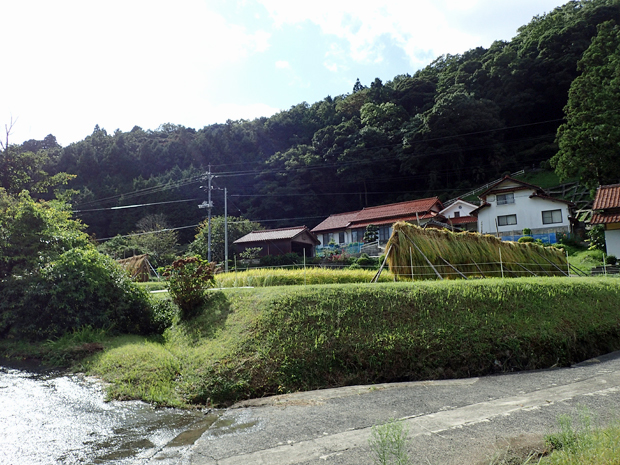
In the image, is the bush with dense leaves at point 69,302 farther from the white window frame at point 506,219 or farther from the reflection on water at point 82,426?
the white window frame at point 506,219

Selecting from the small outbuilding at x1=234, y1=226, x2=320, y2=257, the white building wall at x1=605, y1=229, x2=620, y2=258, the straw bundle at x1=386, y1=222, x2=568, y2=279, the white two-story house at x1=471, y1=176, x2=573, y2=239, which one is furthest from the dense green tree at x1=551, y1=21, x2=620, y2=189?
the small outbuilding at x1=234, y1=226, x2=320, y2=257

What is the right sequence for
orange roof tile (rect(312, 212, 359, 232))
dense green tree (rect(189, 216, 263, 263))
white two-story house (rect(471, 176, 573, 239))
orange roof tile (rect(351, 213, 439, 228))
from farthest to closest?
1. orange roof tile (rect(312, 212, 359, 232))
2. orange roof tile (rect(351, 213, 439, 228))
3. dense green tree (rect(189, 216, 263, 263))
4. white two-story house (rect(471, 176, 573, 239))

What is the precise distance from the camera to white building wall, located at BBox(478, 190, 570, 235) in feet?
108

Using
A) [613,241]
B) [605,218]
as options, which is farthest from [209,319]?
[613,241]

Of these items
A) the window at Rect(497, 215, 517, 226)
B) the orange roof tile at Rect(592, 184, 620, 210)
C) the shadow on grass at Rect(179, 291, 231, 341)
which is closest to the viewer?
the shadow on grass at Rect(179, 291, 231, 341)

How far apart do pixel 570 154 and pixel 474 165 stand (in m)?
19.4

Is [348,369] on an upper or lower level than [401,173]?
lower

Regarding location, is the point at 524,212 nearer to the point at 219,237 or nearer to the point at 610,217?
the point at 610,217

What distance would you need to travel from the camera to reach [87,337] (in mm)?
10492

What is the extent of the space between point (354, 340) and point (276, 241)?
2928cm

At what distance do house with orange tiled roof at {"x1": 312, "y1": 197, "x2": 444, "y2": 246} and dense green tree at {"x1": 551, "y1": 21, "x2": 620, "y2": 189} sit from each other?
1098 cm

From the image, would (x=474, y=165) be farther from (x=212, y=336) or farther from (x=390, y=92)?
(x=212, y=336)

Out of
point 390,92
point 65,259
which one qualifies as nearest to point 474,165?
point 390,92

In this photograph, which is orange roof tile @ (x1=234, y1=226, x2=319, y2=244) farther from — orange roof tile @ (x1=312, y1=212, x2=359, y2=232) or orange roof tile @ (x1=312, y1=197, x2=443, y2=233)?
orange roof tile @ (x1=312, y1=197, x2=443, y2=233)
